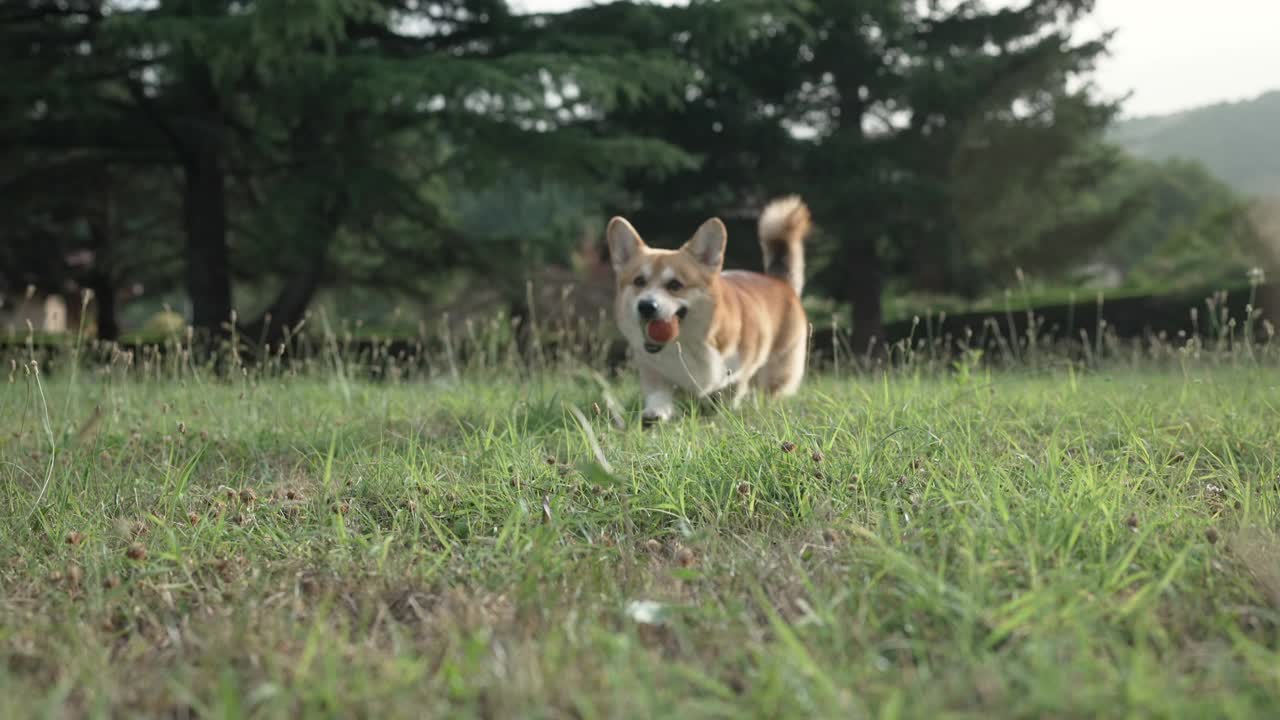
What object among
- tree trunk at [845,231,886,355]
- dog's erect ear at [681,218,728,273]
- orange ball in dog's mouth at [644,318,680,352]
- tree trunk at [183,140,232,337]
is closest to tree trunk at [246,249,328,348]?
tree trunk at [183,140,232,337]

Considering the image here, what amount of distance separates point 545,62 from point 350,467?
5067mm

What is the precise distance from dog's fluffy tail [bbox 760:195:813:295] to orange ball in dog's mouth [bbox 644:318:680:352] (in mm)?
1515

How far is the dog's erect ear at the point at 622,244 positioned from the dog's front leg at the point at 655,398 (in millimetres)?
506

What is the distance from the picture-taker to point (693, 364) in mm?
3879

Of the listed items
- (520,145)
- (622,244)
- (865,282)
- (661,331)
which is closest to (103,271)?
(520,145)

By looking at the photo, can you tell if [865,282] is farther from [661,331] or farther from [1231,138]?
[1231,138]

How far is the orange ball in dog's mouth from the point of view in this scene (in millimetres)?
3629

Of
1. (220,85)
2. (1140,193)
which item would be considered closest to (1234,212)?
(1140,193)

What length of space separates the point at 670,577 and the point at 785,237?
133 inches

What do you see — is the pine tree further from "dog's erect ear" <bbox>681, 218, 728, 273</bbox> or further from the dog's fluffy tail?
"dog's erect ear" <bbox>681, 218, 728, 273</bbox>

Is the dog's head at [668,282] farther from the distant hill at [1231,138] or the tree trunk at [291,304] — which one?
the distant hill at [1231,138]

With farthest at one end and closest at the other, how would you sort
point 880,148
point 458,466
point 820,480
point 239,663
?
point 880,148, point 458,466, point 820,480, point 239,663

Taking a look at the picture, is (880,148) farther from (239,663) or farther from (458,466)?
(239,663)

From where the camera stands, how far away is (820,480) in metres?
2.46
